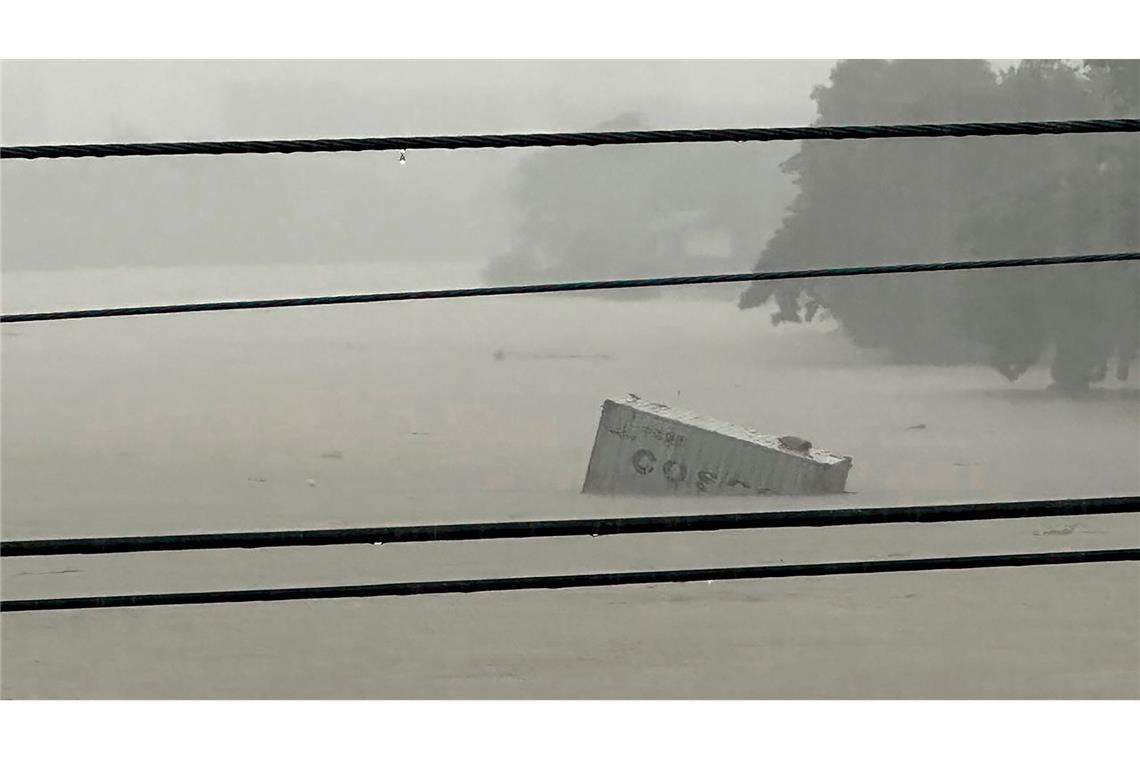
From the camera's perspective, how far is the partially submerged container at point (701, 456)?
1090 cm

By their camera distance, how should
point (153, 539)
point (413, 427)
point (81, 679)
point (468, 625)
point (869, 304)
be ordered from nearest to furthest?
point (153, 539), point (81, 679), point (468, 625), point (869, 304), point (413, 427)

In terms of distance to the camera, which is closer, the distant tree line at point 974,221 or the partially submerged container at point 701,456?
the partially submerged container at point 701,456

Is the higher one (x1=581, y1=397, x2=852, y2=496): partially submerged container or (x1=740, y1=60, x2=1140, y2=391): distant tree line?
(x1=740, y1=60, x2=1140, y2=391): distant tree line

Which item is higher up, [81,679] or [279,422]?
[279,422]

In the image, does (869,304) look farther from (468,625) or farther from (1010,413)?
(468,625)

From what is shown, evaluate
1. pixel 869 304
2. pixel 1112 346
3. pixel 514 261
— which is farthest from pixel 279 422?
pixel 1112 346

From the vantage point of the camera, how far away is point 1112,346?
1789cm

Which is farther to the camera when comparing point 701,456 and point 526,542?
point 526,542

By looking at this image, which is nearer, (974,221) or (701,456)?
(701,456)

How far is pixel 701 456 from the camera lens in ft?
36.5

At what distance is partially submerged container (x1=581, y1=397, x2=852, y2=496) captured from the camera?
35.8 feet

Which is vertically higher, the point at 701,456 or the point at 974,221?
the point at 974,221

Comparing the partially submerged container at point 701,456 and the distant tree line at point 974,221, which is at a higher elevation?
the distant tree line at point 974,221

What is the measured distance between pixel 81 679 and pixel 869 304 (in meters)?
10.8
